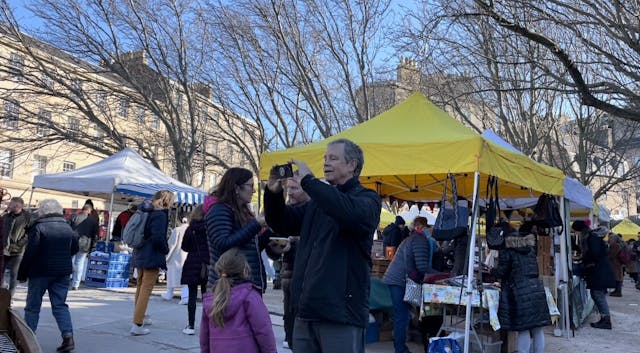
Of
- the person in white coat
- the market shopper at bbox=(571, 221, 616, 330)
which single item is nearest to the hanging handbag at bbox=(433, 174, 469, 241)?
the market shopper at bbox=(571, 221, 616, 330)

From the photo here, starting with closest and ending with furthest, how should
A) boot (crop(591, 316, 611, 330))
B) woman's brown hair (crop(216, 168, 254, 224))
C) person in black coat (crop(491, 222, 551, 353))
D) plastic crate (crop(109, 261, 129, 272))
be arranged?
woman's brown hair (crop(216, 168, 254, 224)) → person in black coat (crop(491, 222, 551, 353)) → boot (crop(591, 316, 611, 330)) → plastic crate (crop(109, 261, 129, 272))

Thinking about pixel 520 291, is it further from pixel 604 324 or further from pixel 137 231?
pixel 604 324

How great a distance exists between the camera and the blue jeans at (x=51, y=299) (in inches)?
207

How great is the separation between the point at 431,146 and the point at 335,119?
1352 centimetres

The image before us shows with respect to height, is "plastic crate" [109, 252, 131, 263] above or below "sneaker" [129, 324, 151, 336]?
above

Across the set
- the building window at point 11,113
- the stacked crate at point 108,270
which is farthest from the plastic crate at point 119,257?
the building window at point 11,113

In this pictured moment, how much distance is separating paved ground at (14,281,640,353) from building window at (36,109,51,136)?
9.33 meters

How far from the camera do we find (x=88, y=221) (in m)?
10.5

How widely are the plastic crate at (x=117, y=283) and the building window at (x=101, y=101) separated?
9.84 m

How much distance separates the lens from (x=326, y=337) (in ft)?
8.41

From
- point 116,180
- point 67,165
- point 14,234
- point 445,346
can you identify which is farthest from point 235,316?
point 67,165

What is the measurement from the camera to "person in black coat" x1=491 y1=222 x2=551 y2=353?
581 centimetres

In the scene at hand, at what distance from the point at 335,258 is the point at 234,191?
52.7 inches

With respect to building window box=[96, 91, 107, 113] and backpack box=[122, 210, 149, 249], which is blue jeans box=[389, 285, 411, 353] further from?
building window box=[96, 91, 107, 113]
